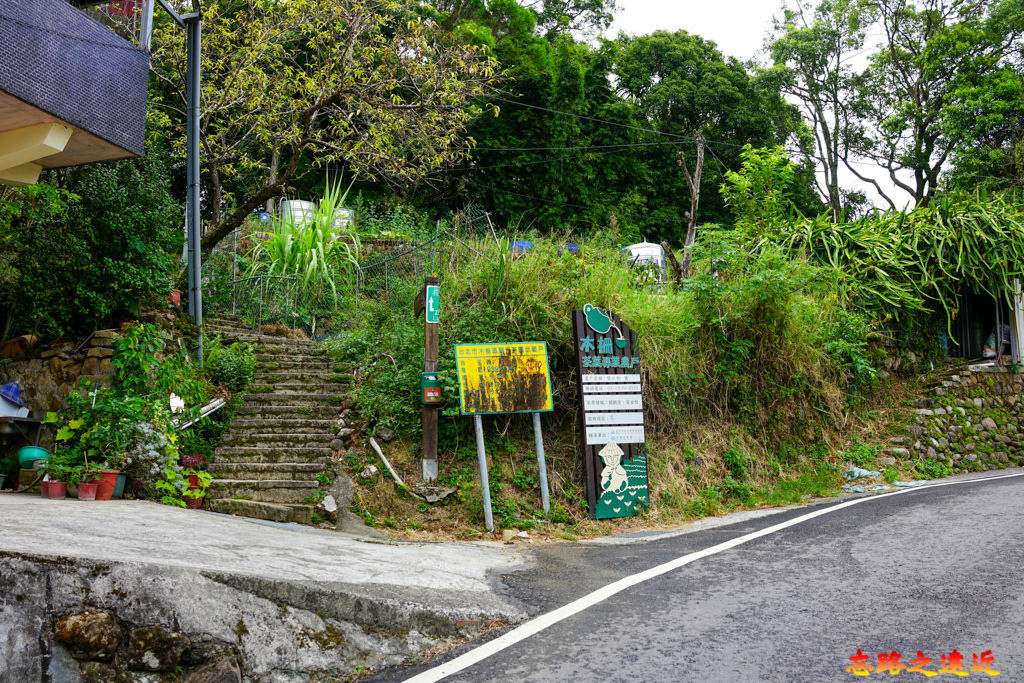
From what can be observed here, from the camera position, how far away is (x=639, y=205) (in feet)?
90.3

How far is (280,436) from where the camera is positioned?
29.7ft

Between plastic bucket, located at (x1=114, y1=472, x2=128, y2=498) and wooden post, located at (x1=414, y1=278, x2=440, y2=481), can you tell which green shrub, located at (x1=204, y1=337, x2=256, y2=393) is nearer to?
plastic bucket, located at (x1=114, y1=472, x2=128, y2=498)

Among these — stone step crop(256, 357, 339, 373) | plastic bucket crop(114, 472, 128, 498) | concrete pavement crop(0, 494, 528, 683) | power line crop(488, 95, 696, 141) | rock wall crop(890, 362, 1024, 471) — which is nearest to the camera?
concrete pavement crop(0, 494, 528, 683)

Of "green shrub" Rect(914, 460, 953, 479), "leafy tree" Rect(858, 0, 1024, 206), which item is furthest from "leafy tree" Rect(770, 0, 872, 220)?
"green shrub" Rect(914, 460, 953, 479)

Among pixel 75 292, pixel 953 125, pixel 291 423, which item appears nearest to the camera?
pixel 75 292

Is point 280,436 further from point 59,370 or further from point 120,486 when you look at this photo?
point 59,370

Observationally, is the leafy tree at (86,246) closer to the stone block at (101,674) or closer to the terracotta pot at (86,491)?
the terracotta pot at (86,491)

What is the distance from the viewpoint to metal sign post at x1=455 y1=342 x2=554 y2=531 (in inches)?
324

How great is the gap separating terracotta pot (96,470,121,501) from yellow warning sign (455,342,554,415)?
12.2 feet

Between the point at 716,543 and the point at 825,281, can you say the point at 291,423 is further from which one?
the point at 825,281

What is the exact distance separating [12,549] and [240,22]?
1188 cm

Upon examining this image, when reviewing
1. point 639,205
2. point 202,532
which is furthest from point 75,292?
point 639,205

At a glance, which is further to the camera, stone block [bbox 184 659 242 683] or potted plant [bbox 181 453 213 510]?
potted plant [bbox 181 453 213 510]

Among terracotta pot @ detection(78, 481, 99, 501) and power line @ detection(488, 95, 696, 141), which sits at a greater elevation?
power line @ detection(488, 95, 696, 141)
